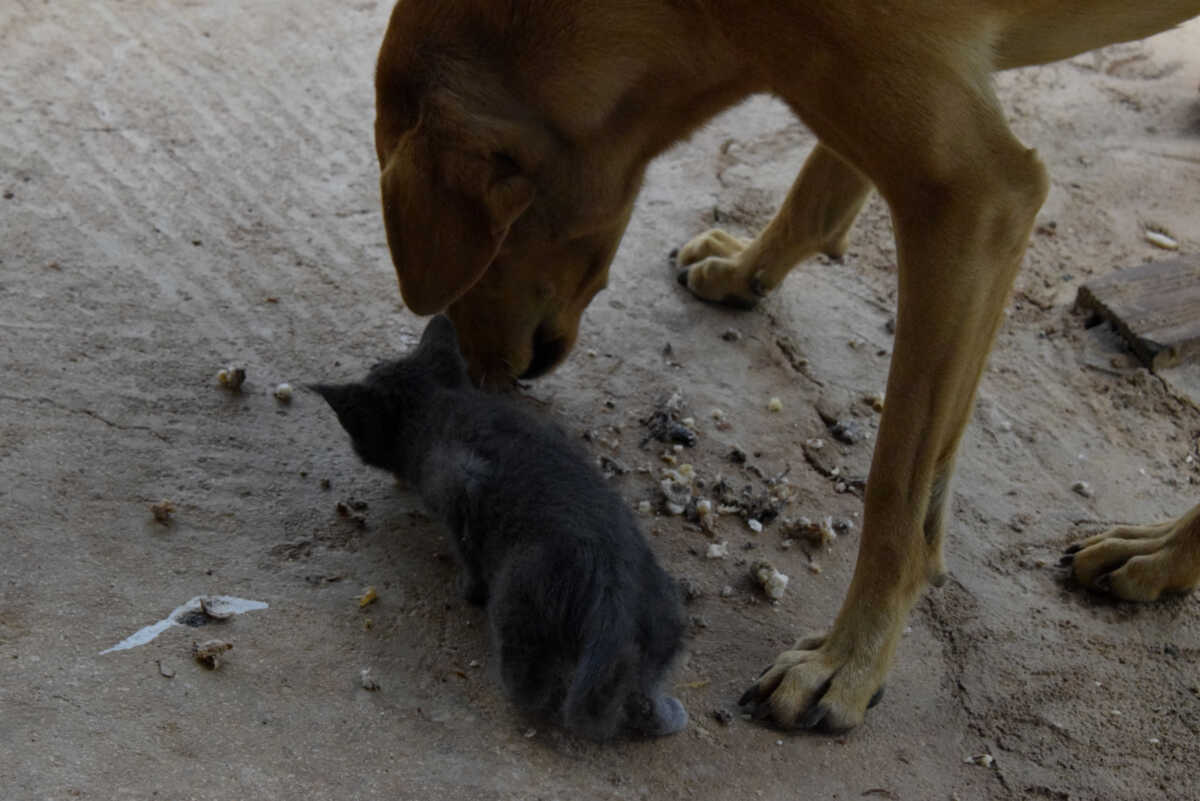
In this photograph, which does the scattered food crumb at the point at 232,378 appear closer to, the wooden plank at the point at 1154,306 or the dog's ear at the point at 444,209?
the dog's ear at the point at 444,209

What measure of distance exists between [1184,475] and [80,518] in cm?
280

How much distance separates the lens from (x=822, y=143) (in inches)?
92.0

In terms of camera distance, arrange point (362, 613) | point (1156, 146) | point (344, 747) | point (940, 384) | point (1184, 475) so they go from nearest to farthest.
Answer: point (344, 747), point (940, 384), point (362, 613), point (1184, 475), point (1156, 146)

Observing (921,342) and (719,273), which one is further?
(719,273)

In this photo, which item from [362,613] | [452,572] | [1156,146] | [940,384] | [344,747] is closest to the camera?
[344,747]

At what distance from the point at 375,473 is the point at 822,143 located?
52.7 inches

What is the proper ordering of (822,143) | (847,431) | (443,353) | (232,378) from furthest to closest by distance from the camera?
1. (847,431)
2. (232,378)
3. (443,353)
4. (822,143)

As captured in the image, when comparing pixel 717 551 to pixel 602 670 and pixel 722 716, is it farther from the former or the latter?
pixel 602 670

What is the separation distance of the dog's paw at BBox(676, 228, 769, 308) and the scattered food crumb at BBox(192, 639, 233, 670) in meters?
1.93

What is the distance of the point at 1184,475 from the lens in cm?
331

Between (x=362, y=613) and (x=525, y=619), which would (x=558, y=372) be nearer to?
(x=362, y=613)

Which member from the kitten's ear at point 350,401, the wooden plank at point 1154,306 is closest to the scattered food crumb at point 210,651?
the kitten's ear at point 350,401

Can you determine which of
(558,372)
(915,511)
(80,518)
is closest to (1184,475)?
(915,511)

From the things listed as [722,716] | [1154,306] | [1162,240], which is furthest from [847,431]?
[1162,240]
